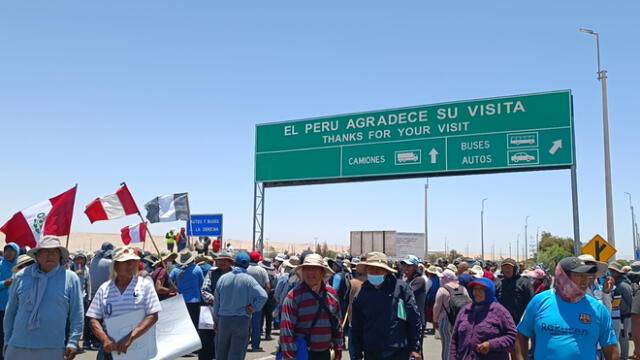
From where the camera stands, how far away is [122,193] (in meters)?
11.8

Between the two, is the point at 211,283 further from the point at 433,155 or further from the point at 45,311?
the point at 433,155

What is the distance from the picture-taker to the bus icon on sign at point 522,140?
66.0 ft

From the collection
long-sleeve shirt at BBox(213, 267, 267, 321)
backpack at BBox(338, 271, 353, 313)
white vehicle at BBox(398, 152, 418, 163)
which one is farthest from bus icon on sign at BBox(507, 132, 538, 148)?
long-sleeve shirt at BBox(213, 267, 267, 321)

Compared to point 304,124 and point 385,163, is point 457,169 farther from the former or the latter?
point 304,124

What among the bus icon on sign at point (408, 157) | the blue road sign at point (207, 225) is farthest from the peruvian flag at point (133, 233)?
the bus icon on sign at point (408, 157)

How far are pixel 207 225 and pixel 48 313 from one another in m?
19.6

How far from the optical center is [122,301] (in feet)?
19.1

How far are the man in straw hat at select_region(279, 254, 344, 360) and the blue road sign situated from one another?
19.4 m

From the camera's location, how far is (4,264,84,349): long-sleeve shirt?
5789 mm

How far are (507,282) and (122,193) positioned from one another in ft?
24.2

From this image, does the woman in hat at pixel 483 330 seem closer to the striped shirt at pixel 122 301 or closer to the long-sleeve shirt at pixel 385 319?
the long-sleeve shirt at pixel 385 319

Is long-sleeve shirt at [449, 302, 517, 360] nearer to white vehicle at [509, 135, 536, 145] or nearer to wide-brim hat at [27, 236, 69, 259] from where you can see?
wide-brim hat at [27, 236, 69, 259]

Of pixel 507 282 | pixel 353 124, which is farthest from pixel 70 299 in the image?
pixel 353 124

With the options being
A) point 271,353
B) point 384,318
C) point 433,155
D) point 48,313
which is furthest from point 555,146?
point 48,313
